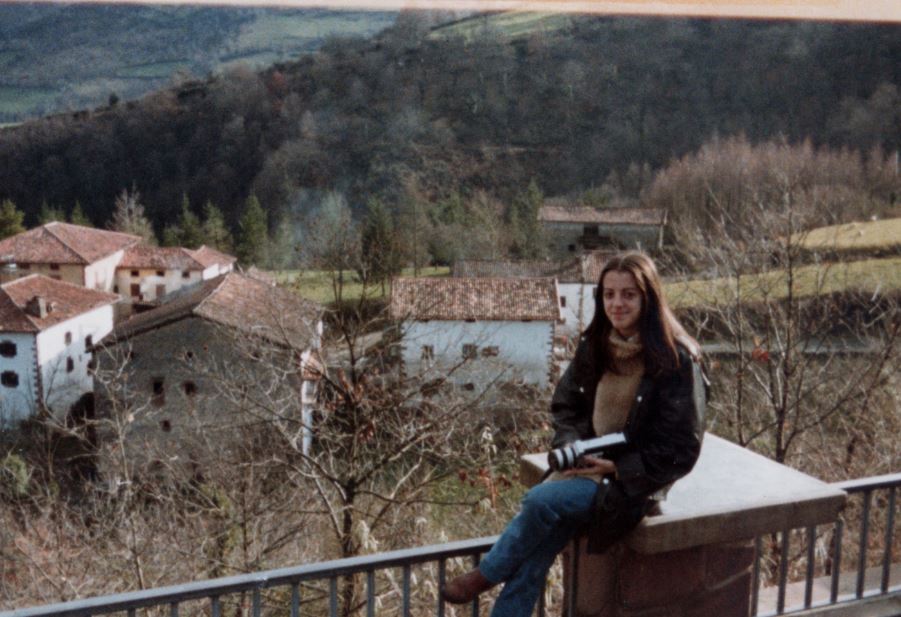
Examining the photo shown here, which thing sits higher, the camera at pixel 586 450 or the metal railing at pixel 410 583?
the camera at pixel 586 450

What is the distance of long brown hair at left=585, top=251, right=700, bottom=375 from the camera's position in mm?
2207

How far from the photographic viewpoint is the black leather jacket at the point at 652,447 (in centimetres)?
214

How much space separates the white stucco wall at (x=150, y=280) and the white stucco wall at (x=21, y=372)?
1103 cm

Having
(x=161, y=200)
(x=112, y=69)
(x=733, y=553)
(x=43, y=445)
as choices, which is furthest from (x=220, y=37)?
(x=733, y=553)

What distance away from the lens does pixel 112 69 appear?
6975cm

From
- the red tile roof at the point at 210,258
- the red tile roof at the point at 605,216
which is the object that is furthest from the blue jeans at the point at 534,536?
the red tile roof at the point at 605,216

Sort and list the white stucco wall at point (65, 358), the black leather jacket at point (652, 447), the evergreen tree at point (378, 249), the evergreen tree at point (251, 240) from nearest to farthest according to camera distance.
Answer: the black leather jacket at point (652, 447), the evergreen tree at point (378, 249), the white stucco wall at point (65, 358), the evergreen tree at point (251, 240)

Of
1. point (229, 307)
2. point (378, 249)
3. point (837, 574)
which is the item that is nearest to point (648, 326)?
point (837, 574)

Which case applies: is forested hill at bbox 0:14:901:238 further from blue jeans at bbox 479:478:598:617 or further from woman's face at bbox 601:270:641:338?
blue jeans at bbox 479:478:598:617

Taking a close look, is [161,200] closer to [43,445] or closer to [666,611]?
[43,445]

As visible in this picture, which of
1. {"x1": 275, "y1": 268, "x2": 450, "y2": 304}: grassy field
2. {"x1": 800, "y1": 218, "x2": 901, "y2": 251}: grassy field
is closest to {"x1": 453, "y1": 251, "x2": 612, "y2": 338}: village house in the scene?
{"x1": 275, "y1": 268, "x2": 450, "y2": 304}: grassy field

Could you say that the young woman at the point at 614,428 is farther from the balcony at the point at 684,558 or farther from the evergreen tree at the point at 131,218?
the evergreen tree at the point at 131,218

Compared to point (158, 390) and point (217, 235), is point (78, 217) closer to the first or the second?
point (217, 235)

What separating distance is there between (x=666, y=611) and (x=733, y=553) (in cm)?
25
